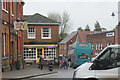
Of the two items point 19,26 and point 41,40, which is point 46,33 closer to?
point 41,40

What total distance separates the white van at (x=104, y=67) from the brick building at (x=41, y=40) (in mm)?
34687

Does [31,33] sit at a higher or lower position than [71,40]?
higher

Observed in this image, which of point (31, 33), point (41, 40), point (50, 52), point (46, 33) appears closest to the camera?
point (50, 52)

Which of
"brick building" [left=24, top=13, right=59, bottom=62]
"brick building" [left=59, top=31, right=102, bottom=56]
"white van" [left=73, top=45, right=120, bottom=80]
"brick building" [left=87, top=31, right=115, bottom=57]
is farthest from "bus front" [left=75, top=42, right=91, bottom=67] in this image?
"brick building" [left=59, top=31, right=102, bottom=56]

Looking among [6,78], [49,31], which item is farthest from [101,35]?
[6,78]

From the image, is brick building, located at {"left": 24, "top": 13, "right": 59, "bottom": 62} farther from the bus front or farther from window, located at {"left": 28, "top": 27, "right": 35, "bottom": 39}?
the bus front

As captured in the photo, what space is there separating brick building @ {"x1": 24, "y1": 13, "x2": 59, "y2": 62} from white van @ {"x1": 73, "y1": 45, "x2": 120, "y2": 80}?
34.7 meters

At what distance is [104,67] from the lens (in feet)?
32.3

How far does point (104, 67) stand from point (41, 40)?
3558 centimetres

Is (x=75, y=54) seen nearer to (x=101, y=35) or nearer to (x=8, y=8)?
(x=8, y=8)

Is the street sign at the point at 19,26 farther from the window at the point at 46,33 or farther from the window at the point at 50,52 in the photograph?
the window at the point at 50,52

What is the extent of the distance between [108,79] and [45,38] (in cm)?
3567

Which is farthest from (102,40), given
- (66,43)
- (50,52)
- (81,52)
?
(66,43)

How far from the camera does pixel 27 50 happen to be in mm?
45219
